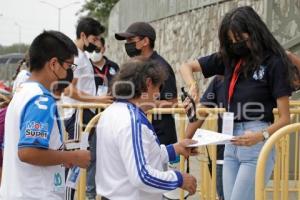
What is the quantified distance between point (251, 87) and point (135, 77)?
0.89m

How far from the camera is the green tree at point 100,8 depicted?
193ft

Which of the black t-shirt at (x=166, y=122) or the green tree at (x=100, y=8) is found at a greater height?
the green tree at (x=100, y=8)

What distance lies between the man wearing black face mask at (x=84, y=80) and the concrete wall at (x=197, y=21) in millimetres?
3074

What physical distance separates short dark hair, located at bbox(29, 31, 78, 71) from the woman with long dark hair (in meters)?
1.08

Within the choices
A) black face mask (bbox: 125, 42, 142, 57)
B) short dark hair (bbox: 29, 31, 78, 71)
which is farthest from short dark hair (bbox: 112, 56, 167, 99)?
black face mask (bbox: 125, 42, 142, 57)

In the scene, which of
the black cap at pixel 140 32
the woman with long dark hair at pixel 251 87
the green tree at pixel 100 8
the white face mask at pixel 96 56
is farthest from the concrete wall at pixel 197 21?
the green tree at pixel 100 8

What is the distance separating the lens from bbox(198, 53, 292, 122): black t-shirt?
11.6 feet

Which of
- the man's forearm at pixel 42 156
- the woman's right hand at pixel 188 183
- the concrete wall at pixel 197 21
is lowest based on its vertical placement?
the woman's right hand at pixel 188 183

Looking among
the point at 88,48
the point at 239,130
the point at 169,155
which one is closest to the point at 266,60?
the point at 239,130

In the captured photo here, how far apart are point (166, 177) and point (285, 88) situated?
1016 millimetres

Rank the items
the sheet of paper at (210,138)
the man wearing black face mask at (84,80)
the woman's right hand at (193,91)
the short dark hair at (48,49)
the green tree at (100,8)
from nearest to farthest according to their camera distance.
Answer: the short dark hair at (48,49) → the sheet of paper at (210,138) → the woman's right hand at (193,91) → the man wearing black face mask at (84,80) → the green tree at (100,8)

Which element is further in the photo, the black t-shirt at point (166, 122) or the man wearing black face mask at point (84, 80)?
the man wearing black face mask at point (84, 80)

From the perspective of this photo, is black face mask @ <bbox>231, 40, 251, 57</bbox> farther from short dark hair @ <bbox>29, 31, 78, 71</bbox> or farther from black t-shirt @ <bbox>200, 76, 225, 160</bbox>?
black t-shirt @ <bbox>200, 76, 225, 160</bbox>

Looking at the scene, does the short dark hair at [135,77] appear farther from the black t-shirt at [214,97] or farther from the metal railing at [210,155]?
the black t-shirt at [214,97]
